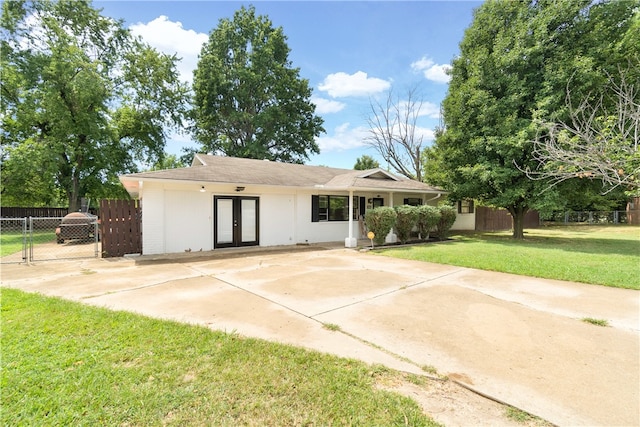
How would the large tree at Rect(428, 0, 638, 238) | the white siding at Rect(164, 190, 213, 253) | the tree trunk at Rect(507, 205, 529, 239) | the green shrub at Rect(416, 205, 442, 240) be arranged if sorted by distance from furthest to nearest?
the tree trunk at Rect(507, 205, 529, 239), the green shrub at Rect(416, 205, 442, 240), the large tree at Rect(428, 0, 638, 238), the white siding at Rect(164, 190, 213, 253)

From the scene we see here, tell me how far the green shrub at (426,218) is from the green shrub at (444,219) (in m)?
0.64

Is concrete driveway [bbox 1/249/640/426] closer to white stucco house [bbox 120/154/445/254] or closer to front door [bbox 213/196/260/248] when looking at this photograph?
white stucco house [bbox 120/154/445/254]

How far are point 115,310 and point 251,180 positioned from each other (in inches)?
288

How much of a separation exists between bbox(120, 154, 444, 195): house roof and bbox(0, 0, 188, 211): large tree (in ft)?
32.4

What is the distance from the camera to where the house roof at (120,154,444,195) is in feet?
31.5

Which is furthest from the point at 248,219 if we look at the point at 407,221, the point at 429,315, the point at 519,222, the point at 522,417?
the point at 519,222

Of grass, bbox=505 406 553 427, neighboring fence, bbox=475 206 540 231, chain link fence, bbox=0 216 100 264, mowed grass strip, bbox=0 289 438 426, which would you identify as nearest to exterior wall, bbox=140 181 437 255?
chain link fence, bbox=0 216 100 264

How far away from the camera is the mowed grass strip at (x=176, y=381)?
2148 millimetres

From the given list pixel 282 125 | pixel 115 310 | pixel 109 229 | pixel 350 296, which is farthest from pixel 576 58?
pixel 282 125

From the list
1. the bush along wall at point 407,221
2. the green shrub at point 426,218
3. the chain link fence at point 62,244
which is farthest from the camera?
the green shrub at point 426,218

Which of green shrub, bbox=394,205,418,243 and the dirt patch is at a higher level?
green shrub, bbox=394,205,418,243

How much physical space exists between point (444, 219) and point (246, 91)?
2258cm

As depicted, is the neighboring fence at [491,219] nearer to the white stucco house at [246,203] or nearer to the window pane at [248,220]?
the white stucco house at [246,203]

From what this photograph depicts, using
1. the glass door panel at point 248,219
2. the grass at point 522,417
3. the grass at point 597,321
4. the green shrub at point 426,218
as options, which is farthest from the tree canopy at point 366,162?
the grass at point 522,417
